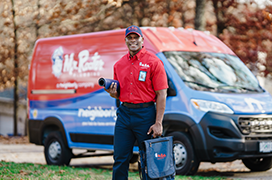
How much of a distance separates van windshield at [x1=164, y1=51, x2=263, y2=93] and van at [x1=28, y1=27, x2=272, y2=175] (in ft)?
0.06

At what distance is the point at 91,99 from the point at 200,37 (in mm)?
2412

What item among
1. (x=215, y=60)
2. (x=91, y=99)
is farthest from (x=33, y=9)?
(x=215, y=60)

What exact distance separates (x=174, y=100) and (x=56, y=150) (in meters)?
3.29

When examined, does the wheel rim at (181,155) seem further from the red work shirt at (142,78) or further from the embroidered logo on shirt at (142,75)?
the embroidered logo on shirt at (142,75)


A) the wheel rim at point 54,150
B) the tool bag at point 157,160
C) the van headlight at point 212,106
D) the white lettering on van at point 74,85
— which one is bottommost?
the wheel rim at point 54,150

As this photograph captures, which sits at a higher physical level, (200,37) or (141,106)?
(200,37)

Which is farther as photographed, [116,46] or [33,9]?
[33,9]

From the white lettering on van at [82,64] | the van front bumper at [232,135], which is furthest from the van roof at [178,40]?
the van front bumper at [232,135]

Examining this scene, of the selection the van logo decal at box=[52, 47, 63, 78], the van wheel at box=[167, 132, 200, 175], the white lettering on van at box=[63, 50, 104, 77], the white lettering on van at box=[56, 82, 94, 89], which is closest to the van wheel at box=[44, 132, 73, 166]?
the white lettering on van at box=[56, 82, 94, 89]

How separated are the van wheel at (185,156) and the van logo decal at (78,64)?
2.24 metres

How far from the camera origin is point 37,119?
10.5 m

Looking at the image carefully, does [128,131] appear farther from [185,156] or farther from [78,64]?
[78,64]

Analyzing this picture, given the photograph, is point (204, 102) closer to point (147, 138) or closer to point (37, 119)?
point (147, 138)

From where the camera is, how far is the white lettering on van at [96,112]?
8.88m
